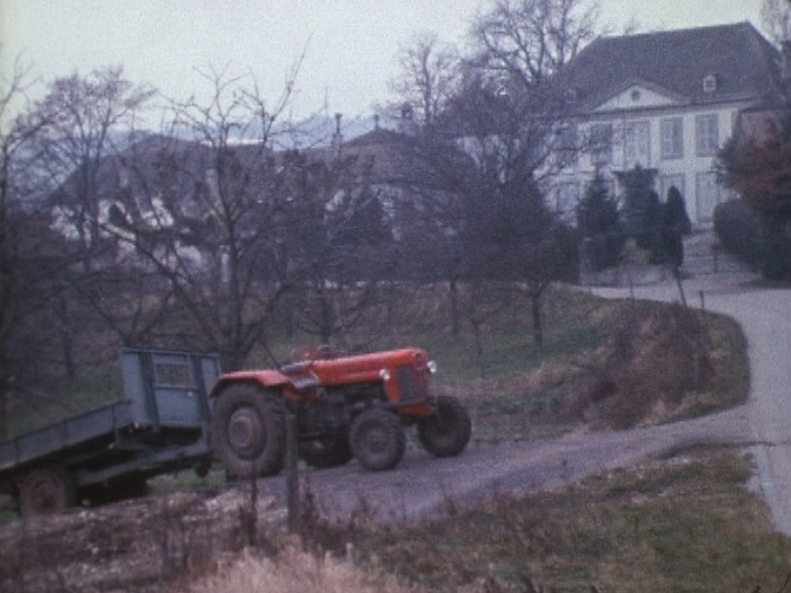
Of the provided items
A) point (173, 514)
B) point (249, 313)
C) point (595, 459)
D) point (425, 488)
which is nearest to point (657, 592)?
point (173, 514)

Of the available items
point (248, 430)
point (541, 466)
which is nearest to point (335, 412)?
point (248, 430)

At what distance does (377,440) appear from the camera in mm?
19812

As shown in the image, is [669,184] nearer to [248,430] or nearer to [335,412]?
[335,412]

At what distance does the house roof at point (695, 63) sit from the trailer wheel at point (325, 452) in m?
14.7

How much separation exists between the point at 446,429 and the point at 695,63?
14.3 meters

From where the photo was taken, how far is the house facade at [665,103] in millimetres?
32406

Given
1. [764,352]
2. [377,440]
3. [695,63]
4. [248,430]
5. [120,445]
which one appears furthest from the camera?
[695,63]

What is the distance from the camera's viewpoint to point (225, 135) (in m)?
21.8

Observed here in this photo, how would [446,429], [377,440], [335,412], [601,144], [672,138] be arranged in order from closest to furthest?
[377,440]
[335,412]
[446,429]
[672,138]
[601,144]

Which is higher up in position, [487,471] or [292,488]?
[292,488]

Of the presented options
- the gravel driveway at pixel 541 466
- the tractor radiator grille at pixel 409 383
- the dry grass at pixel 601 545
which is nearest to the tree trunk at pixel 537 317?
the gravel driveway at pixel 541 466

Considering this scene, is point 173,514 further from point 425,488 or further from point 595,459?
point 595,459

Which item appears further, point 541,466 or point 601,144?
point 601,144

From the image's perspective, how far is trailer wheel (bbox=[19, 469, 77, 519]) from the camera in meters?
17.3
